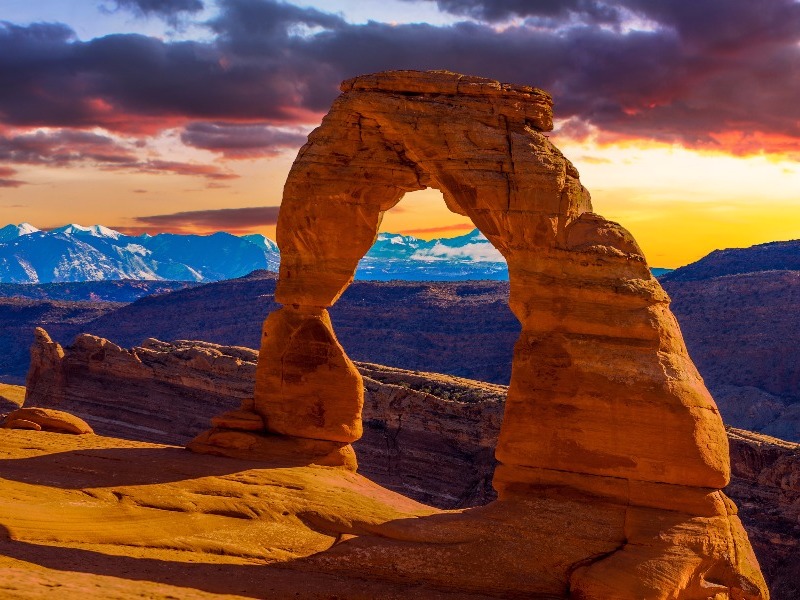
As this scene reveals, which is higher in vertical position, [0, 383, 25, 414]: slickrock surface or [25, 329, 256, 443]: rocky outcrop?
[25, 329, 256, 443]: rocky outcrop

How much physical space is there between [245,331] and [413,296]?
16030mm

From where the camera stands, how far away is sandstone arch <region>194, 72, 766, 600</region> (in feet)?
64.2

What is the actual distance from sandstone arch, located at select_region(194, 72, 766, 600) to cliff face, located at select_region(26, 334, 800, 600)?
16446mm

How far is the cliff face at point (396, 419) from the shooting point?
1462 inches

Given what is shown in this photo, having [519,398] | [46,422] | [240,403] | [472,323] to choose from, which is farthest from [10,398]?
[472,323]

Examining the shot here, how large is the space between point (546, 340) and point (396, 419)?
25645 millimetres

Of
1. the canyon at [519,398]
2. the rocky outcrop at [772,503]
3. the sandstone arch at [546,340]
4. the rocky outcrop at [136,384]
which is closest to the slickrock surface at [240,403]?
the rocky outcrop at [136,384]

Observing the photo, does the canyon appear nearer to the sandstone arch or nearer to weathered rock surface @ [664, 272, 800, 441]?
the sandstone arch

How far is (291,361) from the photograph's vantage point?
83.6 ft

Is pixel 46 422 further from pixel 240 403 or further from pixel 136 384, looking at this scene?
pixel 136 384

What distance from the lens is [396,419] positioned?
4597cm

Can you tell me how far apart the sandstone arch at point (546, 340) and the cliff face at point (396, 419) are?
1645 cm

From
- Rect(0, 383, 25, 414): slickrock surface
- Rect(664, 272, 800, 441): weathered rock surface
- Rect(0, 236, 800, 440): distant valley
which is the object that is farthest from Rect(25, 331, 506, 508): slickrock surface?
Rect(0, 236, 800, 440): distant valley

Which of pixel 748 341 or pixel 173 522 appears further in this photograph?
pixel 748 341
